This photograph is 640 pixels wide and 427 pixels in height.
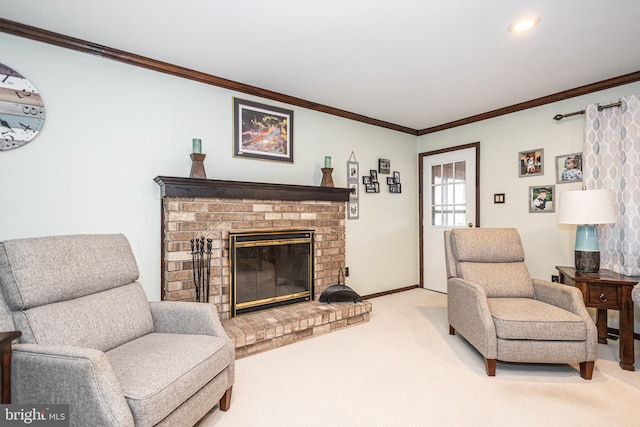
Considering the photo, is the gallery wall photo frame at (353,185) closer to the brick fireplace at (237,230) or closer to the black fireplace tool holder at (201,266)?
the brick fireplace at (237,230)

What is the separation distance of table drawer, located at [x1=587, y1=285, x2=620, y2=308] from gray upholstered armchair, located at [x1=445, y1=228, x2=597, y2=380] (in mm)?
255

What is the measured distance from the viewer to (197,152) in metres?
2.71

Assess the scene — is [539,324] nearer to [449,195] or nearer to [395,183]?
[449,195]

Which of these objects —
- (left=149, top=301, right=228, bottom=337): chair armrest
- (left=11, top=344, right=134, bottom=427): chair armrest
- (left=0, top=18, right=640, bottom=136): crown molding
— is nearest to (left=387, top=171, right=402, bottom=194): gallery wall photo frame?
(left=0, top=18, right=640, bottom=136): crown molding

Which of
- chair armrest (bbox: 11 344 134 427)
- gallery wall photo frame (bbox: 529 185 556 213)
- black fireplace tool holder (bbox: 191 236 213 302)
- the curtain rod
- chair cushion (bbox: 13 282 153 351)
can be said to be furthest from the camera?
gallery wall photo frame (bbox: 529 185 556 213)

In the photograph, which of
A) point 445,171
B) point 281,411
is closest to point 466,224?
point 445,171

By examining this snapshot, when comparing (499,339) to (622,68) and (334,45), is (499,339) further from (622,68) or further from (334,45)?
(622,68)

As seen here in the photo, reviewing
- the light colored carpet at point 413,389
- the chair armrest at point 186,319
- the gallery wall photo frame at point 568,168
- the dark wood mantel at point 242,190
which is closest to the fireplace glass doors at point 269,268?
the dark wood mantel at point 242,190

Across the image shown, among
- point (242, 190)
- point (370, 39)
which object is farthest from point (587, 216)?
point (242, 190)

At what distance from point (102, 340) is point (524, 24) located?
10.4 feet

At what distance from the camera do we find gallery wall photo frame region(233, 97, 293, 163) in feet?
10.2

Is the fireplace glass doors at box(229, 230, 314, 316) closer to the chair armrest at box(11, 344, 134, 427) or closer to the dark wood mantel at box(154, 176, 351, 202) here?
the dark wood mantel at box(154, 176, 351, 202)

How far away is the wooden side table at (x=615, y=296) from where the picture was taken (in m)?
2.29

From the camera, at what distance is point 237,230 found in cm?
288
